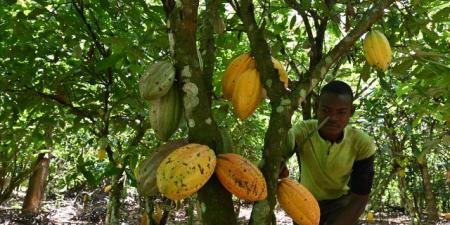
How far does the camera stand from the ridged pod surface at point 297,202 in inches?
50.7

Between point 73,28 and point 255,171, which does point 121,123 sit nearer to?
point 73,28

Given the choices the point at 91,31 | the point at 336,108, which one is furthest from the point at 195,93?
the point at 91,31

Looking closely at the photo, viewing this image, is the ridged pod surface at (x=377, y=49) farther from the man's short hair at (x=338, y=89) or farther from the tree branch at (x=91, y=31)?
the tree branch at (x=91, y=31)

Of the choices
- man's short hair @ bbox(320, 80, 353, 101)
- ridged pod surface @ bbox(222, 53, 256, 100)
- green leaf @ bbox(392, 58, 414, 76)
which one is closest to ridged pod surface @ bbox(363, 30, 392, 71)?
green leaf @ bbox(392, 58, 414, 76)

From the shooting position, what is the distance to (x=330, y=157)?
7.80 feet

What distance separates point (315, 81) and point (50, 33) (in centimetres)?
172

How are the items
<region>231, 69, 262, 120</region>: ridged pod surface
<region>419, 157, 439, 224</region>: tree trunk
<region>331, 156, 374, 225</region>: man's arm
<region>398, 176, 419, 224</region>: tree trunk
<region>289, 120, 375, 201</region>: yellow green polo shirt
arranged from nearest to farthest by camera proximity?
<region>231, 69, 262, 120</region>: ridged pod surface → <region>331, 156, 374, 225</region>: man's arm → <region>289, 120, 375, 201</region>: yellow green polo shirt → <region>398, 176, 419, 224</region>: tree trunk → <region>419, 157, 439, 224</region>: tree trunk

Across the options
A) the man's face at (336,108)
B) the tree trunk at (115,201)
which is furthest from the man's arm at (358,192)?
the tree trunk at (115,201)

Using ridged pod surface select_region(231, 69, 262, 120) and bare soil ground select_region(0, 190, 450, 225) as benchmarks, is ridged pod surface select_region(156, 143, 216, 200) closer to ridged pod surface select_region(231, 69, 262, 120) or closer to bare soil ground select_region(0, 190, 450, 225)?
ridged pod surface select_region(231, 69, 262, 120)

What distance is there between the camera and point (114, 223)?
2619 millimetres

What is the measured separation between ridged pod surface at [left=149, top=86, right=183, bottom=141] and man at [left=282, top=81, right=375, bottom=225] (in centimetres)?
86

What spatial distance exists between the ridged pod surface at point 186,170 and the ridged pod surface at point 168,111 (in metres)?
0.15

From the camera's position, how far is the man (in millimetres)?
2053

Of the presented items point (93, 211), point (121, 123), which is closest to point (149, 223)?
point (121, 123)
